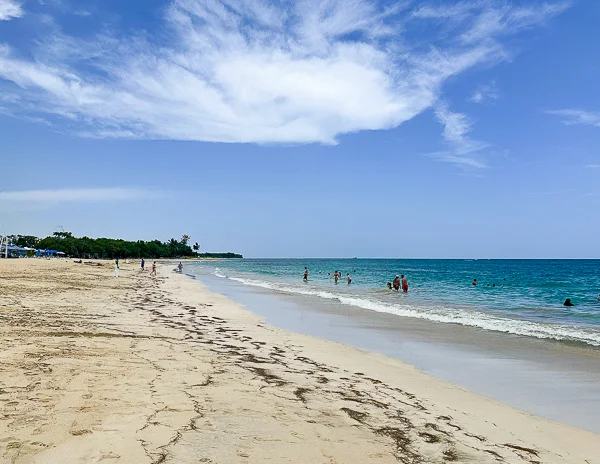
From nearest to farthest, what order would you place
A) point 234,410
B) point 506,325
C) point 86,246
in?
1. point 234,410
2. point 506,325
3. point 86,246

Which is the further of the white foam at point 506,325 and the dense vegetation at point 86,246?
the dense vegetation at point 86,246

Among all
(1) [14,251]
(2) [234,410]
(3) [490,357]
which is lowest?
(3) [490,357]

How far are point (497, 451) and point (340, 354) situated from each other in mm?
5652

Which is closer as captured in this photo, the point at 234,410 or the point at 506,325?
the point at 234,410

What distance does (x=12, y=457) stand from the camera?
3787mm

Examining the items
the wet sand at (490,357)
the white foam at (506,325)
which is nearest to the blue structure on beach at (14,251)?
the white foam at (506,325)

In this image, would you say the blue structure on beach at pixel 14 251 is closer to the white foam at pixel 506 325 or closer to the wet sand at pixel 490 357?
the white foam at pixel 506 325

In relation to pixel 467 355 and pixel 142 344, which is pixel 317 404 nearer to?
pixel 142 344

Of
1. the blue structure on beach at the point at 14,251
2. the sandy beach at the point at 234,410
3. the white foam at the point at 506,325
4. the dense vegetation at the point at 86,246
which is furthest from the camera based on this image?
the dense vegetation at the point at 86,246

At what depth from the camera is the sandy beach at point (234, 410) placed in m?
4.29

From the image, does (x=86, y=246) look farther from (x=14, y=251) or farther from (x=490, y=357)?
(x=490, y=357)

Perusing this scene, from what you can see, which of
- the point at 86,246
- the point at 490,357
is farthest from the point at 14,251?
the point at 490,357

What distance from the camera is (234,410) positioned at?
548 centimetres

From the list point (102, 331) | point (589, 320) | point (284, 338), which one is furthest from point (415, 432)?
point (589, 320)
